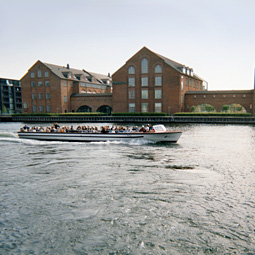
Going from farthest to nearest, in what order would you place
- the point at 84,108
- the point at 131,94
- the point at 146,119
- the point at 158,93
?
the point at 84,108
the point at 131,94
the point at 158,93
the point at 146,119

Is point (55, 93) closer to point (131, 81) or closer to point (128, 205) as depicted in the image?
point (131, 81)

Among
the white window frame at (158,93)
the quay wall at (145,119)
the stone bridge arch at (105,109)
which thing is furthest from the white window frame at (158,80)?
the stone bridge arch at (105,109)

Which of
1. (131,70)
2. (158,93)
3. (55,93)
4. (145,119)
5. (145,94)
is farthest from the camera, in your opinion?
(55,93)

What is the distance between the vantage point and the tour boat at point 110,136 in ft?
95.6

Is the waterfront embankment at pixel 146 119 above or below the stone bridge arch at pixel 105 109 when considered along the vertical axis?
below

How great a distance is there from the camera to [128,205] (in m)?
12.6

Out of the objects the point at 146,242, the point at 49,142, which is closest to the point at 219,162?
the point at 146,242

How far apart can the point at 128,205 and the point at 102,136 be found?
18315mm

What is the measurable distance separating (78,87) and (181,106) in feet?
115

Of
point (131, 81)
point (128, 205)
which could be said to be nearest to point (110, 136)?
point (128, 205)

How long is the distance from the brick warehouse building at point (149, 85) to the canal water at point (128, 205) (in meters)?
46.6

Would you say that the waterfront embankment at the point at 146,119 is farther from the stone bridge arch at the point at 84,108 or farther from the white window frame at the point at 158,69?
the white window frame at the point at 158,69

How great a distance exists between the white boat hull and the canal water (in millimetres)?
6836

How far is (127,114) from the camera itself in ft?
223
